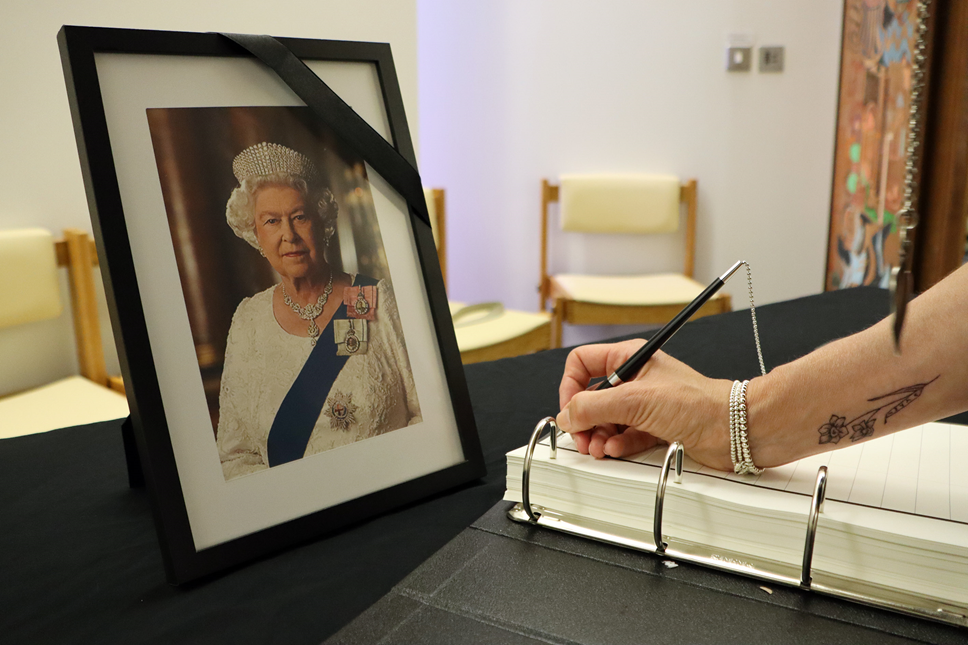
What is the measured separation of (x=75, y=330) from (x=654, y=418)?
1.77 meters

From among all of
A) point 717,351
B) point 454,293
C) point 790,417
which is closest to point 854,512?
point 790,417

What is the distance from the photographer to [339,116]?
0.63 meters

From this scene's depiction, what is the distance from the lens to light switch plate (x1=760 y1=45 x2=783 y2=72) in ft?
10.2

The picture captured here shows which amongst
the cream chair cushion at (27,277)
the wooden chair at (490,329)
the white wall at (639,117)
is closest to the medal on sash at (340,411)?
the cream chair cushion at (27,277)

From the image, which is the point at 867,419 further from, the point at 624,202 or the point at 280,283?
the point at 624,202

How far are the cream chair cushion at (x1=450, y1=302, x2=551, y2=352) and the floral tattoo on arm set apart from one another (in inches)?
64.2

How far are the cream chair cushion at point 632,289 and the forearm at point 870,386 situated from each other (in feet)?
7.07

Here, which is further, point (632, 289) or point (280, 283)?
point (632, 289)

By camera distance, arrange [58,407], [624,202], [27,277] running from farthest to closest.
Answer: [624,202] → [27,277] → [58,407]

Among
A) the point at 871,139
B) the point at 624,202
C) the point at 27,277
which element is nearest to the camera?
the point at 27,277

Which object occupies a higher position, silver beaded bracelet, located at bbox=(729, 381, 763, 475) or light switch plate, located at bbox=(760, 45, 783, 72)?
light switch plate, located at bbox=(760, 45, 783, 72)

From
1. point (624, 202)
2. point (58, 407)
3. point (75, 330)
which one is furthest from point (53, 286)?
point (624, 202)

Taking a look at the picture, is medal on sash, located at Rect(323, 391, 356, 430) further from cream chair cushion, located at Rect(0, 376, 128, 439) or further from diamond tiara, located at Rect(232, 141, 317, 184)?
cream chair cushion, located at Rect(0, 376, 128, 439)

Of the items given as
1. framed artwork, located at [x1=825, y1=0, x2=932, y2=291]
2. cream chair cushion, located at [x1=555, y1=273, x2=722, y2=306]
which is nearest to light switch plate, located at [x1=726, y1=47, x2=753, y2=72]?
framed artwork, located at [x1=825, y1=0, x2=932, y2=291]
